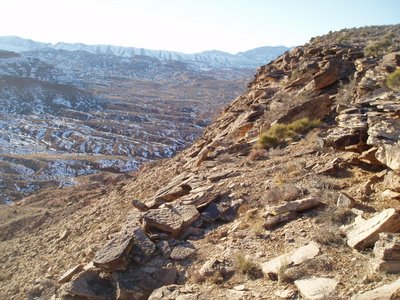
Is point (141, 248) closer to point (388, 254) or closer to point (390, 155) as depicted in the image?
point (388, 254)

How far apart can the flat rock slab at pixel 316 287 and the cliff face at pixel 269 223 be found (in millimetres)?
13

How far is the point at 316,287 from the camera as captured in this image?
4797 mm

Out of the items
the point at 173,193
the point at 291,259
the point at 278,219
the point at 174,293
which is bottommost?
the point at 174,293

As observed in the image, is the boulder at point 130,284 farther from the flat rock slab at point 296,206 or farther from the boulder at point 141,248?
the flat rock slab at point 296,206

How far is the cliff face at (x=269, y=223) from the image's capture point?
17.5ft

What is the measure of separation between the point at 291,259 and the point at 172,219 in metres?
2.85

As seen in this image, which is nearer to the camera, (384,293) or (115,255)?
(384,293)

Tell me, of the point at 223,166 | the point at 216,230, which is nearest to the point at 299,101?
the point at 223,166

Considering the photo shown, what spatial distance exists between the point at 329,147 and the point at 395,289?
5469 mm

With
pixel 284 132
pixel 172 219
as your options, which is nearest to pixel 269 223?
pixel 172 219

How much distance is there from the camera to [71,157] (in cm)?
4141

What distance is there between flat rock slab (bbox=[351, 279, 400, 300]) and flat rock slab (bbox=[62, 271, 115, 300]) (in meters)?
4.03

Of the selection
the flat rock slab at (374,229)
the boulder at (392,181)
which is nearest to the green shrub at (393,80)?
the boulder at (392,181)

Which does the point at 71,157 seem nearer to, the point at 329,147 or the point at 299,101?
the point at 299,101
